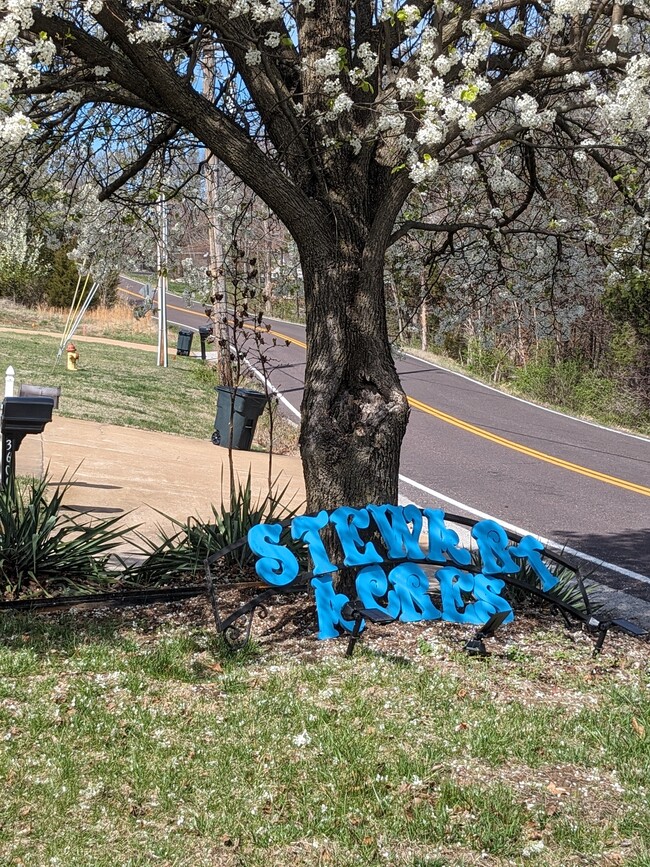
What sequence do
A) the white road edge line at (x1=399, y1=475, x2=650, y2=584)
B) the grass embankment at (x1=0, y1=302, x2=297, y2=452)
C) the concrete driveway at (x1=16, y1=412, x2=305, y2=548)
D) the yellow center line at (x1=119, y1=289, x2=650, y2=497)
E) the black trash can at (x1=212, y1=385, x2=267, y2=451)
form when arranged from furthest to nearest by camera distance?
the grass embankment at (x1=0, y1=302, x2=297, y2=452), the black trash can at (x1=212, y1=385, x2=267, y2=451), the yellow center line at (x1=119, y1=289, x2=650, y2=497), the concrete driveway at (x1=16, y1=412, x2=305, y2=548), the white road edge line at (x1=399, y1=475, x2=650, y2=584)

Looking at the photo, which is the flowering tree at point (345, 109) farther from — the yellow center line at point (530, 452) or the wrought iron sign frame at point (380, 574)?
the yellow center line at point (530, 452)

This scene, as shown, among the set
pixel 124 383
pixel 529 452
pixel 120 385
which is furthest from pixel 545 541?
pixel 124 383

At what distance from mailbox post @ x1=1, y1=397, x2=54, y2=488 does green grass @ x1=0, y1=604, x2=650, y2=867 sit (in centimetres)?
200

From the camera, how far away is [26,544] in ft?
20.5

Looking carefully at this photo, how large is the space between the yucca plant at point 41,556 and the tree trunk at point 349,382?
1.74m

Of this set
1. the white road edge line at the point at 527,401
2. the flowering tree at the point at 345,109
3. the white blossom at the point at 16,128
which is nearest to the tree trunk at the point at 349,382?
the flowering tree at the point at 345,109

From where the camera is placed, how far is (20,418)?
6996 millimetres

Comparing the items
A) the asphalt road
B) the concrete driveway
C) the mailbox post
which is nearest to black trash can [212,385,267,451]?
the concrete driveway

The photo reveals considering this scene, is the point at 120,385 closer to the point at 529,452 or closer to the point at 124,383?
the point at 124,383

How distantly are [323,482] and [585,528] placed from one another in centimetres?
567

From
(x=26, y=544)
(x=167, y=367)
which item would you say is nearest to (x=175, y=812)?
(x=26, y=544)

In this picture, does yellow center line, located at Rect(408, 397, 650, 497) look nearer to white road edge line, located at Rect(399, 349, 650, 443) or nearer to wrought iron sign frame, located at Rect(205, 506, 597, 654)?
white road edge line, located at Rect(399, 349, 650, 443)

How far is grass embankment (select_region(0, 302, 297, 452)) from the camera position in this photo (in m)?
15.9

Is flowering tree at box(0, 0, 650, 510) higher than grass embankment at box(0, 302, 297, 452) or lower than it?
higher
